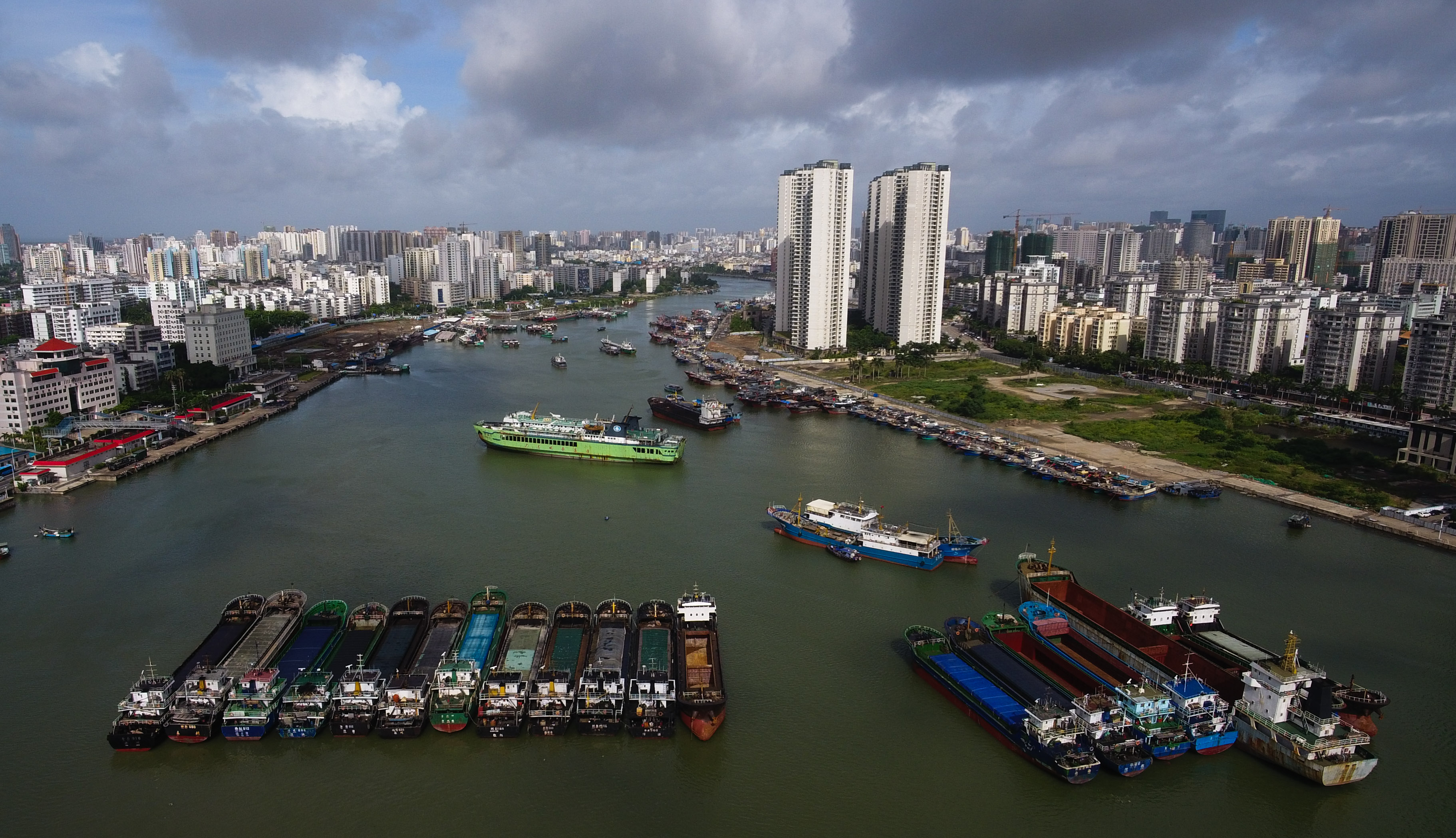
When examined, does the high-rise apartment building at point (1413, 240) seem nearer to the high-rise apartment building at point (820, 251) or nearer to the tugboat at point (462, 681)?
the high-rise apartment building at point (820, 251)

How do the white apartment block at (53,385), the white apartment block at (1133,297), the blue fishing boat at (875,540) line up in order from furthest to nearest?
the white apartment block at (1133,297) < the white apartment block at (53,385) < the blue fishing boat at (875,540)

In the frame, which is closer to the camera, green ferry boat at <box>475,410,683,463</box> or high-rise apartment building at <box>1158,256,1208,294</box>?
green ferry boat at <box>475,410,683,463</box>

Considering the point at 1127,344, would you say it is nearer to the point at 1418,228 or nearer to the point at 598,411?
the point at 598,411

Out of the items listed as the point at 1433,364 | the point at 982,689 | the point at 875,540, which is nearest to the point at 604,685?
the point at 982,689

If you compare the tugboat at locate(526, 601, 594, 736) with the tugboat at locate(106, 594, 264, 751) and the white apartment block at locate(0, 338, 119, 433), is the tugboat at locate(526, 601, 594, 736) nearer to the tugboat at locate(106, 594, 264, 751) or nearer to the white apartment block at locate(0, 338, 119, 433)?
the tugboat at locate(106, 594, 264, 751)

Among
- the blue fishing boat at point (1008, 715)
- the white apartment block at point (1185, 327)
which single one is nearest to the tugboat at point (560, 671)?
the blue fishing boat at point (1008, 715)

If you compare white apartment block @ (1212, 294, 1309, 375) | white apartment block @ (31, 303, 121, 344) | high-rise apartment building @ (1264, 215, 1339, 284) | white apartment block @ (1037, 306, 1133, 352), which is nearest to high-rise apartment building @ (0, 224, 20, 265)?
white apartment block @ (31, 303, 121, 344)

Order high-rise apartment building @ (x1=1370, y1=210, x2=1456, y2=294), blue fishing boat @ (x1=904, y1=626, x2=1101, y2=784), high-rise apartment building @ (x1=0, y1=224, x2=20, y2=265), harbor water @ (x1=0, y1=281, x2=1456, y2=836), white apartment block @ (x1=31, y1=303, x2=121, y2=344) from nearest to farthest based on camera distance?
harbor water @ (x1=0, y1=281, x2=1456, y2=836) < blue fishing boat @ (x1=904, y1=626, x2=1101, y2=784) < white apartment block @ (x1=31, y1=303, x2=121, y2=344) < high-rise apartment building @ (x1=1370, y1=210, x2=1456, y2=294) < high-rise apartment building @ (x1=0, y1=224, x2=20, y2=265)
